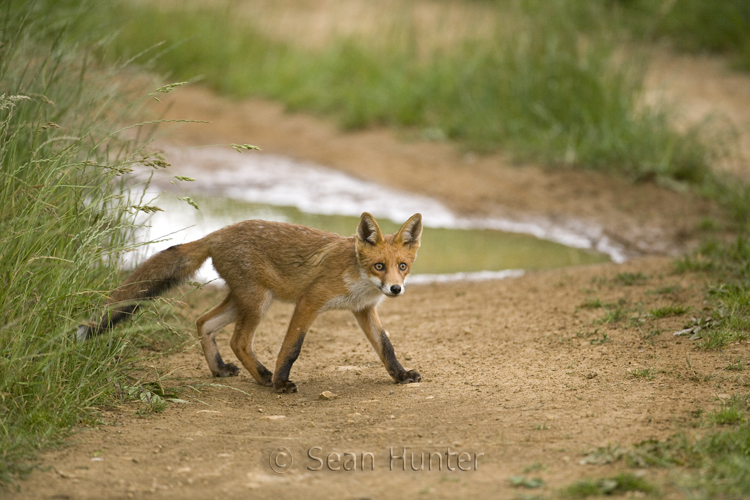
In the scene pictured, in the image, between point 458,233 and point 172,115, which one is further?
point 172,115

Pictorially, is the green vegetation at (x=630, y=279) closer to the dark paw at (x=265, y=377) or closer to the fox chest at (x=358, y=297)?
the fox chest at (x=358, y=297)

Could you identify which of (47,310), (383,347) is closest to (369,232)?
(383,347)

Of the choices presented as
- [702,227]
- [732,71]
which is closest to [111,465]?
[702,227]

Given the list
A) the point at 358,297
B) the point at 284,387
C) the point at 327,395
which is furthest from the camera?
the point at 358,297

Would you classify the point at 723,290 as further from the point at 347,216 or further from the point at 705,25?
the point at 705,25

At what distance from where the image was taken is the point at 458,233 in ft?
29.2

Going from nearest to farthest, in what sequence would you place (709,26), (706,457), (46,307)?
(706,457)
(46,307)
(709,26)

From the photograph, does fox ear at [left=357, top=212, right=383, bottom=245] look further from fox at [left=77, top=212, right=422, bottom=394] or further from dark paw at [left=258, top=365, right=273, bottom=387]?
dark paw at [left=258, top=365, right=273, bottom=387]

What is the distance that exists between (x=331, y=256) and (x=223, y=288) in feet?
7.84

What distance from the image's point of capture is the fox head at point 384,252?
484 cm

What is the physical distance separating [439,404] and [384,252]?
1.08m

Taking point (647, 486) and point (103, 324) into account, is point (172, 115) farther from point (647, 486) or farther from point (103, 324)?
point (647, 486)

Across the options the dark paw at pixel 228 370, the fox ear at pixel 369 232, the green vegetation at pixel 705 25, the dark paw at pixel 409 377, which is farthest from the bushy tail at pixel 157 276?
the green vegetation at pixel 705 25

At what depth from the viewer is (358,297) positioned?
509cm
